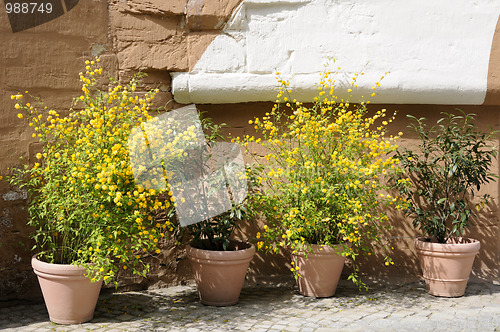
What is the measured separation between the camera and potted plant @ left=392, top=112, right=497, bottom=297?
4191mm

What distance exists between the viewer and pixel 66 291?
3.46 meters

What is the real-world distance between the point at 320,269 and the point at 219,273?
2.58ft

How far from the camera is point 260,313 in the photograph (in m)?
3.78

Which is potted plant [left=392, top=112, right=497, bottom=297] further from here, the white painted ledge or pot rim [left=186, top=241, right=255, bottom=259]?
pot rim [left=186, top=241, right=255, bottom=259]

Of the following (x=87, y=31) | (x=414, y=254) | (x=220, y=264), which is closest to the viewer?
(x=220, y=264)

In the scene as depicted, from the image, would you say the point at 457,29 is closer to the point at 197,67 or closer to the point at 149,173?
the point at 197,67

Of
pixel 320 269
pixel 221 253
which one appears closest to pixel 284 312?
pixel 320 269

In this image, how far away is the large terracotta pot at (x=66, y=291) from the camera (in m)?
3.44

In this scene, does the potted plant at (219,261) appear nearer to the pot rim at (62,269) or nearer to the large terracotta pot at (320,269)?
the large terracotta pot at (320,269)

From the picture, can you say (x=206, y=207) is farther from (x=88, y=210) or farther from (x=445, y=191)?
(x=445, y=191)

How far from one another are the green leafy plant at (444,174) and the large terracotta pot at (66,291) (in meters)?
2.45

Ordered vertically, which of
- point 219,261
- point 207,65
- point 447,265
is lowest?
point 447,265

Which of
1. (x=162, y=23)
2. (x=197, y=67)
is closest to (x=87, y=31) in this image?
(x=162, y=23)

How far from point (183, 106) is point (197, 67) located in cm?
34
